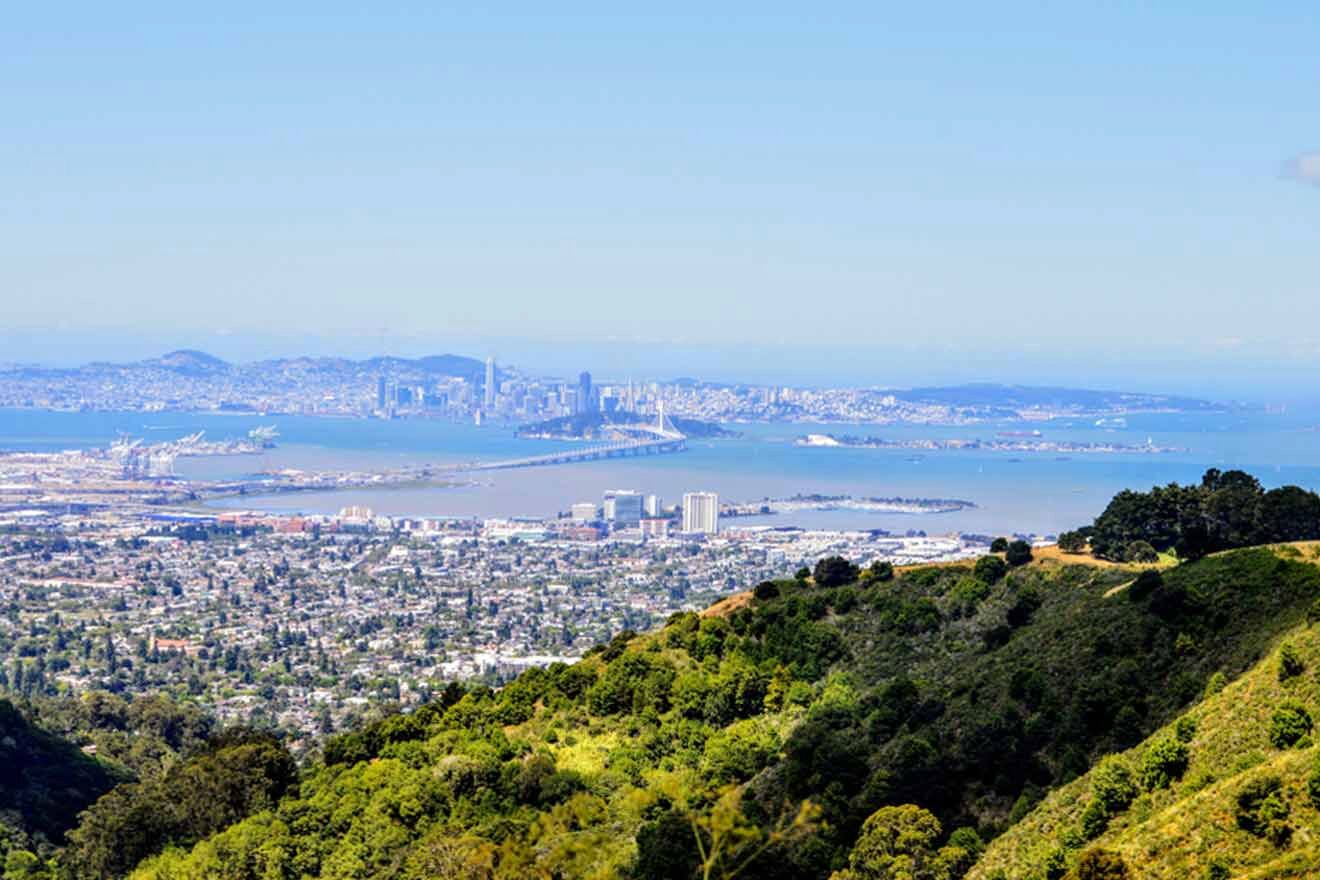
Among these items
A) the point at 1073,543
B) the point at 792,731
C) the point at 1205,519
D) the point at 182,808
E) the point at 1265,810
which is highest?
the point at 1205,519

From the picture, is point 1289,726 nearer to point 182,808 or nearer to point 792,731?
point 792,731

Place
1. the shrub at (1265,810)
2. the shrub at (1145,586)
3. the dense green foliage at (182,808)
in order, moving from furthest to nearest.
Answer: the dense green foliage at (182,808) → the shrub at (1145,586) → the shrub at (1265,810)

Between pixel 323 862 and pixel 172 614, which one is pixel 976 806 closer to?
pixel 323 862

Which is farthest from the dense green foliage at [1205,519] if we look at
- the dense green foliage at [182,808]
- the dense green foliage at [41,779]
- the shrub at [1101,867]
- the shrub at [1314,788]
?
the dense green foliage at [41,779]

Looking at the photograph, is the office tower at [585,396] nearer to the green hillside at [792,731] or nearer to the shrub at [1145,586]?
the green hillside at [792,731]

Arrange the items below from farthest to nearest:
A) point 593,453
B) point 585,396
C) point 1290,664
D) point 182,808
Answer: point 585,396 < point 593,453 < point 182,808 < point 1290,664

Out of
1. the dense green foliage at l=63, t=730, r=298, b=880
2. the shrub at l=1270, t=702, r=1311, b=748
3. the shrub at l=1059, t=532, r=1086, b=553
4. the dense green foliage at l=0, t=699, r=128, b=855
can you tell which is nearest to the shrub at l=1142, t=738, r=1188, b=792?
the shrub at l=1270, t=702, r=1311, b=748

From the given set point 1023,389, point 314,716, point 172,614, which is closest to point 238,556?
point 172,614

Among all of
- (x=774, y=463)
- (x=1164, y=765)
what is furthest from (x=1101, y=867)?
(x=774, y=463)
